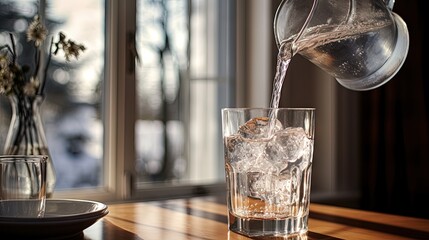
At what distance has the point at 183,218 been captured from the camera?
1030 millimetres

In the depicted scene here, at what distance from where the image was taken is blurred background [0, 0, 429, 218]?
200cm

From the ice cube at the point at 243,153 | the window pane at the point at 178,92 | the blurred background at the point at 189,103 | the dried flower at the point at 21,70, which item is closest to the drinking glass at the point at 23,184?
the ice cube at the point at 243,153

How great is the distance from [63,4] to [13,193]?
1.25 metres

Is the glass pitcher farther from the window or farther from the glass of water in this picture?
the window

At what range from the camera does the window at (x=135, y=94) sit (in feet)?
6.51

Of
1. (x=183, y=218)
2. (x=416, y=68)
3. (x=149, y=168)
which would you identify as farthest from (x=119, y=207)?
(x=416, y=68)

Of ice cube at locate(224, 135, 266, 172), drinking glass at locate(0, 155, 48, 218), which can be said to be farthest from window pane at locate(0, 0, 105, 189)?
ice cube at locate(224, 135, 266, 172)

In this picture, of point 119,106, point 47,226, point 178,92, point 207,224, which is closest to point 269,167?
point 207,224

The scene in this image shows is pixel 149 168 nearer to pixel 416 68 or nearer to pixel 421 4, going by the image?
pixel 416 68

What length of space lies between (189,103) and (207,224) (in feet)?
4.59

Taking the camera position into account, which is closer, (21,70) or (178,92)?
(21,70)

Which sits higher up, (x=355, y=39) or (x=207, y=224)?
(x=355, y=39)

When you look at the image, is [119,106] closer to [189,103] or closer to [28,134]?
[189,103]

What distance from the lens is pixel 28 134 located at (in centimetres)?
148
